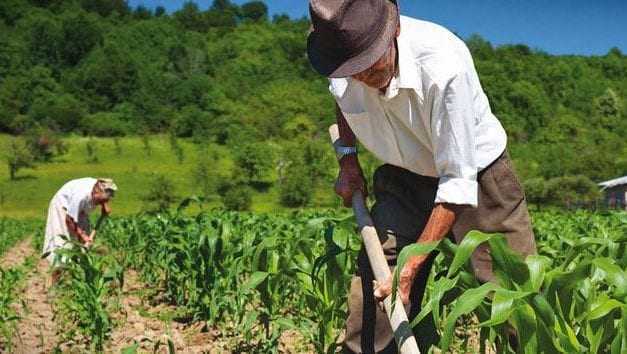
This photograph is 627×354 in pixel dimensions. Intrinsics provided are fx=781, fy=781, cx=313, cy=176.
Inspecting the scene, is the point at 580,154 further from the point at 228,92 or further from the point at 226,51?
the point at 226,51

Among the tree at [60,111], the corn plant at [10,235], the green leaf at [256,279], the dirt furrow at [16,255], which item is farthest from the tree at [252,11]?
the green leaf at [256,279]

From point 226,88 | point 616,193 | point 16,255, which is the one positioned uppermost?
point 226,88

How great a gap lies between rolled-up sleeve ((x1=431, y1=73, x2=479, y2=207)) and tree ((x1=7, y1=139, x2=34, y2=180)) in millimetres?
59223

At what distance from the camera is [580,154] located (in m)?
72.8

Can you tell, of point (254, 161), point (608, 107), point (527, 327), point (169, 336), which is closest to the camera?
point (527, 327)

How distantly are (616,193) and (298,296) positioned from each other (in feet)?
190

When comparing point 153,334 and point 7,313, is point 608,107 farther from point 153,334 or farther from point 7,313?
point 153,334

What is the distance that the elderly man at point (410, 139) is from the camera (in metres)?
2.54

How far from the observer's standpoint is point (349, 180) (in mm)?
3340

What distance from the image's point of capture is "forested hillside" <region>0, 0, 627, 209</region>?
82.6 m

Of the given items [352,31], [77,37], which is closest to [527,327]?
[352,31]

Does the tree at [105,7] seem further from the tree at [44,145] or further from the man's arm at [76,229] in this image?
the man's arm at [76,229]

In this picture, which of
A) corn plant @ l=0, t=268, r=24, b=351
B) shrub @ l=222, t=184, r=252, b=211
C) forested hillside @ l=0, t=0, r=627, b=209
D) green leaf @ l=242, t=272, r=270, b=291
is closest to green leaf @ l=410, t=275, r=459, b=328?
green leaf @ l=242, t=272, r=270, b=291

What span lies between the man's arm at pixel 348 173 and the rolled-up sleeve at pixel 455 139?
77 cm
